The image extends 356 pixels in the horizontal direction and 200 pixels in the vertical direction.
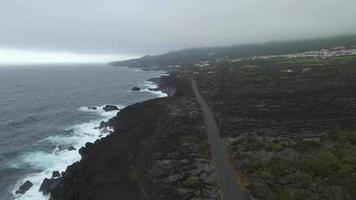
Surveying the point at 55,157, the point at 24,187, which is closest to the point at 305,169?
the point at 24,187

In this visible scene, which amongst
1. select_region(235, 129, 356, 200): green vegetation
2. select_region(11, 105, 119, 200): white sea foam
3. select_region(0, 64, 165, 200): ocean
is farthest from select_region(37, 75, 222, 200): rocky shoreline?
select_region(235, 129, 356, 200): green vegetation

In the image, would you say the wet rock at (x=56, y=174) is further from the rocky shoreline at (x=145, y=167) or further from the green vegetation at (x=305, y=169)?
the green vegetation at (x=305, y=169)

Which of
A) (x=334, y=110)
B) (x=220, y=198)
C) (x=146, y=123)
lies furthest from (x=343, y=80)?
(x=220, y=198)

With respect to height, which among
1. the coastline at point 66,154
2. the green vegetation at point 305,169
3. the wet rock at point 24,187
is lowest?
the coastline at point 66,154

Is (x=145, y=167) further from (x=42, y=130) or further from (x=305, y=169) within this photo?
(x=42, y=130)

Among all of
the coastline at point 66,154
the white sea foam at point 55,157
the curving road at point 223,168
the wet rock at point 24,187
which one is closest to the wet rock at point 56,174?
the coastline at point 66,154

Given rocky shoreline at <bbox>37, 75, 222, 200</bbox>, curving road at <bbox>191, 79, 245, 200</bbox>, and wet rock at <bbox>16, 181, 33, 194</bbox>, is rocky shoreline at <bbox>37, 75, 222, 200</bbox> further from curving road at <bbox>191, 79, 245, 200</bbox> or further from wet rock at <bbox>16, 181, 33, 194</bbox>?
wet rock at <bbox>16, 181, 33, 194</bbox>

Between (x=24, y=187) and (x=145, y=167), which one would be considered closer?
(x=145, y=167)
